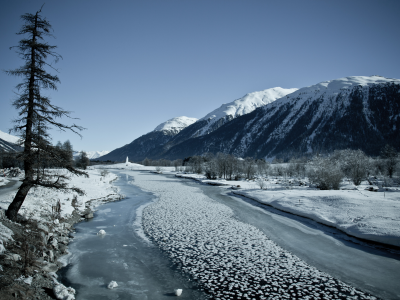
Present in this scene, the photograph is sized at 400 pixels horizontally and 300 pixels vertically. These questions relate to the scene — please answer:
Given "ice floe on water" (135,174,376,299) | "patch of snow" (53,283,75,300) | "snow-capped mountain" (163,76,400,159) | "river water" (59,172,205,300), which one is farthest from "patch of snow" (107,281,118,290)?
"snow-capped mountain" (163,76,400,159)

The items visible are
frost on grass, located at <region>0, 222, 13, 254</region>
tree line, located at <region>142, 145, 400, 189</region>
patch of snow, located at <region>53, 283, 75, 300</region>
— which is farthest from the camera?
tree line, located at <region>142, 145, 400, 189</region>

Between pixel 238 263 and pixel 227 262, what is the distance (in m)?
0.51

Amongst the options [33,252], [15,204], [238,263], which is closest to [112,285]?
[33,252]

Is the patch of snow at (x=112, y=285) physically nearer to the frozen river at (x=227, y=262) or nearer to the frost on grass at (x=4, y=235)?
the frozen river at (x=227, y=262)

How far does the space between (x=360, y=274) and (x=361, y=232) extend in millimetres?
6272

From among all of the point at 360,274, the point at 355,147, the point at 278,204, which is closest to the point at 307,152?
the point at 355,147

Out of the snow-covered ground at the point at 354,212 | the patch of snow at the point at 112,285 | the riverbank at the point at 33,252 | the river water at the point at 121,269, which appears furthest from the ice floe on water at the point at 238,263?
the snow-covered ground at the point at 354,212

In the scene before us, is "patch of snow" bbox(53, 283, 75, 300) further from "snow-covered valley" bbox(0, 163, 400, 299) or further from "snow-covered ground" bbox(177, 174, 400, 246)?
"snow-covered ground" bbox(177, 174, 400, 246)

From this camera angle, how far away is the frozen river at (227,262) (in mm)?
8436

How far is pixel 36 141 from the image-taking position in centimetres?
1118

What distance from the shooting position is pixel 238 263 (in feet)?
34.9

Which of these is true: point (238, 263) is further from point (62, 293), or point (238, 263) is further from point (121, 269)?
point (62, 293)

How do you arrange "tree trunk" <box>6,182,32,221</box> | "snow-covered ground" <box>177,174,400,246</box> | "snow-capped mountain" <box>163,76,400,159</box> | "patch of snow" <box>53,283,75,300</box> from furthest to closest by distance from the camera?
"snow-capped mountain" <box>163,76,400,159</box> → "snow-covered ground" <box>177,174,400,246</box> → "tree trunk" <box>6,182,32,221</box> → "patch of snow" <box>53,283,75,300</box>

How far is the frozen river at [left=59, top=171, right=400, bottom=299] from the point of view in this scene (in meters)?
8.44
